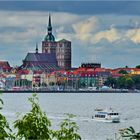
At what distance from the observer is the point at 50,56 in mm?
131125

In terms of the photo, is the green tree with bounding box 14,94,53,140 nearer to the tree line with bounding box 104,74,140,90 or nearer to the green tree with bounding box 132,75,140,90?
the tree line with bounding box 104,74,140,90

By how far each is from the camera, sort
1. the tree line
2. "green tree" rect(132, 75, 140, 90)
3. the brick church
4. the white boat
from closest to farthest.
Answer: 1. the white boat
2. the tree line
3. "green tree" rect(132, 75, 140, 90)
4. the brick church

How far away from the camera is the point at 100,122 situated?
109 ft

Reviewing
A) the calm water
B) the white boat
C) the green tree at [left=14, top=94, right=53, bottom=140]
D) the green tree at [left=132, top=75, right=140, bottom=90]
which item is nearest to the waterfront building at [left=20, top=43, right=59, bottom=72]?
the green tree at [left=132, top=75, right=140, bottom=90]

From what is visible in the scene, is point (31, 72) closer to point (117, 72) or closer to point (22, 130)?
point (117, 72)

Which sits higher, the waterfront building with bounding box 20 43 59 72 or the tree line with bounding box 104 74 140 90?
the waterfront building with bounding box 20 43 59 72

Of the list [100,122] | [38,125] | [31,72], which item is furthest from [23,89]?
[38,125]

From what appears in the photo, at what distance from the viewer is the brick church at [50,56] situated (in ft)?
420

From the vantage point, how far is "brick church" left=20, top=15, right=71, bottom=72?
12788 centimetres

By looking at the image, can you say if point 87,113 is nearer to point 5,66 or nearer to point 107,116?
point 107,116

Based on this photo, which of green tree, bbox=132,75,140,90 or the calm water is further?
green tree, bbox=132,75,140,90

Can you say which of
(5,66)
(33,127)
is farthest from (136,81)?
(33,127)

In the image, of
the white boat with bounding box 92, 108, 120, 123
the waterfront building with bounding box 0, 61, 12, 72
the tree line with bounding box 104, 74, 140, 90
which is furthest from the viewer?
the waterfront building with bounding box 0, 61, 12, 72

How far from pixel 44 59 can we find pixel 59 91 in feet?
37.9
